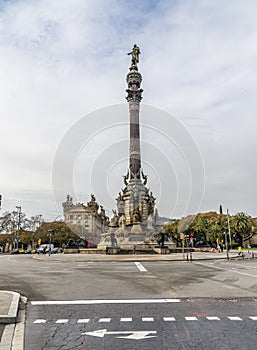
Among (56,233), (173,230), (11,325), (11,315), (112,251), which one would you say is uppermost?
(173,230)

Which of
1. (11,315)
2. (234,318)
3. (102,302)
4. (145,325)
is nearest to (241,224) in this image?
(102,302)

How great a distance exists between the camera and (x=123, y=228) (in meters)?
49.9

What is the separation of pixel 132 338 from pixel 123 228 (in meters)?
43.6

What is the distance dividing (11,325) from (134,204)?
143 ft

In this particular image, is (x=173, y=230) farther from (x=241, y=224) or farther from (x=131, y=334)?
(x=131, y=334)

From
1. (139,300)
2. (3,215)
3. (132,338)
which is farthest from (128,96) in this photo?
(132,338)

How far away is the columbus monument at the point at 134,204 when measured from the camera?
47.9 meters

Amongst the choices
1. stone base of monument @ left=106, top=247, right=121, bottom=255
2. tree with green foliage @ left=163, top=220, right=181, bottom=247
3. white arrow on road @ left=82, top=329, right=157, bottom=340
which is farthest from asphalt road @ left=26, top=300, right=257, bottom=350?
tree with green foliage @ left=163, top=220, right=181, bottom=247

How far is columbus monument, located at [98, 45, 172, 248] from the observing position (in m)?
47.9

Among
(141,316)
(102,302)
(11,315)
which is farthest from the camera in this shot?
(102,302)

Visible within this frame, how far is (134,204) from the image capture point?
51062mm

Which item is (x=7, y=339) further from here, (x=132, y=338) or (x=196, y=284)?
(x=196, y=284)

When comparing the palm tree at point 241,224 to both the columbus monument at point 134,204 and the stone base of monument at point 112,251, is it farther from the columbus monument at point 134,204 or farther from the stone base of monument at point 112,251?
the stone base of monument at point 112,251

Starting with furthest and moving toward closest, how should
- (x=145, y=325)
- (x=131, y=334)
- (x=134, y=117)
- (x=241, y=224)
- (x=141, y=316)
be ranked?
(x=241, y=224), (x=134, y=117), (x=141, y=316), (x=145, y=325), (x=131, y=334)
